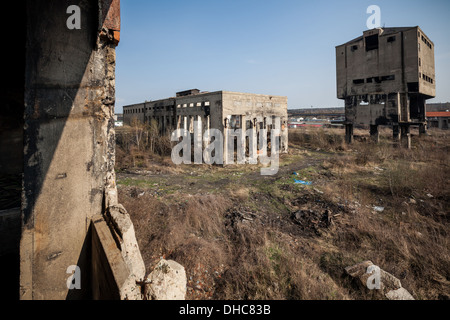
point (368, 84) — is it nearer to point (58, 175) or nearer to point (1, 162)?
point (58, 175)

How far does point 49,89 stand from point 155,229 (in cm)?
303

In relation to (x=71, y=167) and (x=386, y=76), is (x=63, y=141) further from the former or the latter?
(x=386, y=76)

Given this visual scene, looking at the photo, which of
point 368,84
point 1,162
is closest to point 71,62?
point 1,162

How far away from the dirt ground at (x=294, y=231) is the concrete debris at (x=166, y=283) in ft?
2.78

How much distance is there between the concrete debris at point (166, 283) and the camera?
82.4 inches

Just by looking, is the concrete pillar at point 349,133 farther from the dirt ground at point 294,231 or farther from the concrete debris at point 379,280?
the concrete debris at point 379,280

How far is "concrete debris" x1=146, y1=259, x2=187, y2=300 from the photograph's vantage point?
2094 millimetres

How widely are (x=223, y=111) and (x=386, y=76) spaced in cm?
1244

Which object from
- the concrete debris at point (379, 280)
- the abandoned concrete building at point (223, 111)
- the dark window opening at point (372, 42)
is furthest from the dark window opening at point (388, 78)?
the concrete debris at point (379, 280)

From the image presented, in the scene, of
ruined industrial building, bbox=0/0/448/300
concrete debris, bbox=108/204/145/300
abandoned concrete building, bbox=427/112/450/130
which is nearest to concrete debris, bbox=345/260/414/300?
ruined industrial building, bbox=0/0/448/300

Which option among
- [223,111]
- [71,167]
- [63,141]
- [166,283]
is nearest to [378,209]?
[166,283]

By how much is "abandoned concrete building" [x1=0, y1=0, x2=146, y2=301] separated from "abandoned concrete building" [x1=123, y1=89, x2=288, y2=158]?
9183mm

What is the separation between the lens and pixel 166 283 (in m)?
2.21

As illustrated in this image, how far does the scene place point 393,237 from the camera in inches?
163
